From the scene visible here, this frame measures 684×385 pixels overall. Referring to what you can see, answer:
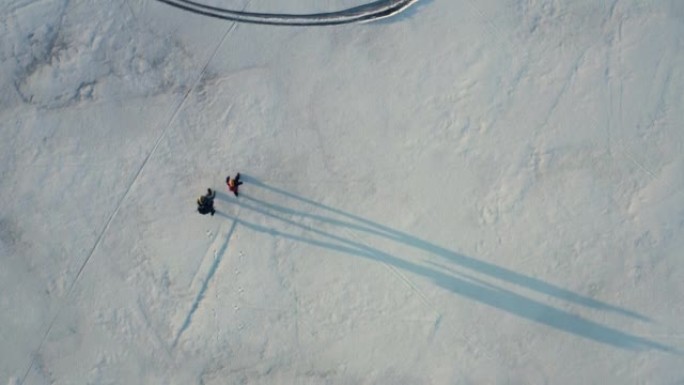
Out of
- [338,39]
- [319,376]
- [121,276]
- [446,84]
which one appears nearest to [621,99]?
[446,84]

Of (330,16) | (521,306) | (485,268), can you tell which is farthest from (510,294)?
(330,16)

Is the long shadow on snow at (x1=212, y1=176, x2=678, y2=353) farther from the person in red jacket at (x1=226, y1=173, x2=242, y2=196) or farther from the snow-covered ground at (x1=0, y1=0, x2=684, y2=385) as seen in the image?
the person in red jacket at (x1=226, y1=173, x2=242, y2=196)

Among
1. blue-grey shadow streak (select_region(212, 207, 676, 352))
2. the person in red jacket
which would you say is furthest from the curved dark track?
blue-grey shadow streak (select_region(212, 207, 676, 352))

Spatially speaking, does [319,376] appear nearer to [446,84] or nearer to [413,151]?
[413,151]

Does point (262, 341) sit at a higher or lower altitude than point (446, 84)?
lower

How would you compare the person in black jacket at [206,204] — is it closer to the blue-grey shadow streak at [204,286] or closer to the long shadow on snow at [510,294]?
the blue-grey shadow streak at [204,286]

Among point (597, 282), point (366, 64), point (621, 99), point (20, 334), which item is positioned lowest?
point (20, 334)
